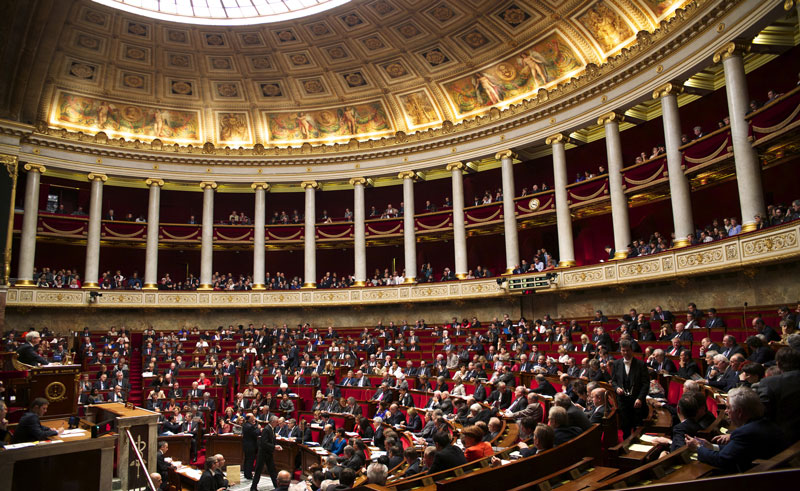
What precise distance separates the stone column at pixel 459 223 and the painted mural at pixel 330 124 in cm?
447

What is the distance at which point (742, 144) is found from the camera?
1566 cm

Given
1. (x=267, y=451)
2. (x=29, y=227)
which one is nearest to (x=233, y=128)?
(x=29, y=227)

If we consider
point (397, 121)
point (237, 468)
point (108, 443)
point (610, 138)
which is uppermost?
point (397, 121)

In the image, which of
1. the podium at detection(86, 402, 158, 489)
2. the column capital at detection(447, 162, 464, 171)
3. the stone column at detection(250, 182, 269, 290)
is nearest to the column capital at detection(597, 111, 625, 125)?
the column capital at detection(447, 162, 464, 171)

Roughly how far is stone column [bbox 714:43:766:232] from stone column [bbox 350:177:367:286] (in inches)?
657

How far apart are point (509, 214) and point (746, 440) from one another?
2108cm

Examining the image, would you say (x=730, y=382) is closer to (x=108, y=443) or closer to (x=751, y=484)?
(x=751, y=484)

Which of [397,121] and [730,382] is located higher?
[397,121]

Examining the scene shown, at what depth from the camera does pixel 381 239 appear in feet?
93.9

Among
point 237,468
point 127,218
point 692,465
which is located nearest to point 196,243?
point 127,218

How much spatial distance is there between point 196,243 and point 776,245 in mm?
25094

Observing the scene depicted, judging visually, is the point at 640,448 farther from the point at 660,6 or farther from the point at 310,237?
the point at 310,237

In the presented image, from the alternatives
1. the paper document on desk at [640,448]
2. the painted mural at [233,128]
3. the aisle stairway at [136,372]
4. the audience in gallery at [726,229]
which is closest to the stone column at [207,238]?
the painted mural at [233,128]

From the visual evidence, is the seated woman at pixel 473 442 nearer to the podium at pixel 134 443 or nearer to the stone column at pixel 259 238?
the podium at pixel 134 443
